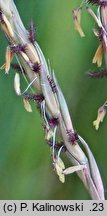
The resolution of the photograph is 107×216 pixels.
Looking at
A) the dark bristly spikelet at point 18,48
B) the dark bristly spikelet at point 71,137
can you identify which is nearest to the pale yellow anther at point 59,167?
the dark bristly spikelet at point 71,137

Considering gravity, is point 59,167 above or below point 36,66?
below

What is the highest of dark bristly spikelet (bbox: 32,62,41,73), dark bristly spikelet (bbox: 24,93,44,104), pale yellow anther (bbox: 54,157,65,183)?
dark bristly spikelet (bbox: 32,62,41,73)

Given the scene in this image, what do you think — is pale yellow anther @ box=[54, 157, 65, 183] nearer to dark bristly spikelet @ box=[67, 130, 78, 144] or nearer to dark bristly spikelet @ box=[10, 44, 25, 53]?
dark bristly spikelet @ box=[67, 130, 78, 144]

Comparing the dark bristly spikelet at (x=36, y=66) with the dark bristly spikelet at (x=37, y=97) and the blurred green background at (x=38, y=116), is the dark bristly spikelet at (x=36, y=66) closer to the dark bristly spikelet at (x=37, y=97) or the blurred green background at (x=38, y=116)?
the dark bristly spikelet at (x=37, y=97)

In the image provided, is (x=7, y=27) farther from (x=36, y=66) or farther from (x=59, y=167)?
(x=59, y=167)

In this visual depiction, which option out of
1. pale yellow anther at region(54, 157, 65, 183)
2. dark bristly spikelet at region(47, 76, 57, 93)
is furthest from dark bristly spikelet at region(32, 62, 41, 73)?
pale yellow anther at region(54, 157, 65, 183)

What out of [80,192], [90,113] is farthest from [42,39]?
[80,192]

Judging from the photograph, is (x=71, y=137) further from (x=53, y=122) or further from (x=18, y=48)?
(x=18, y=48)

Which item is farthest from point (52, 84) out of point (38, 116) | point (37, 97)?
point (38, 116)

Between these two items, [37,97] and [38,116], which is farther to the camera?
[38,116]
